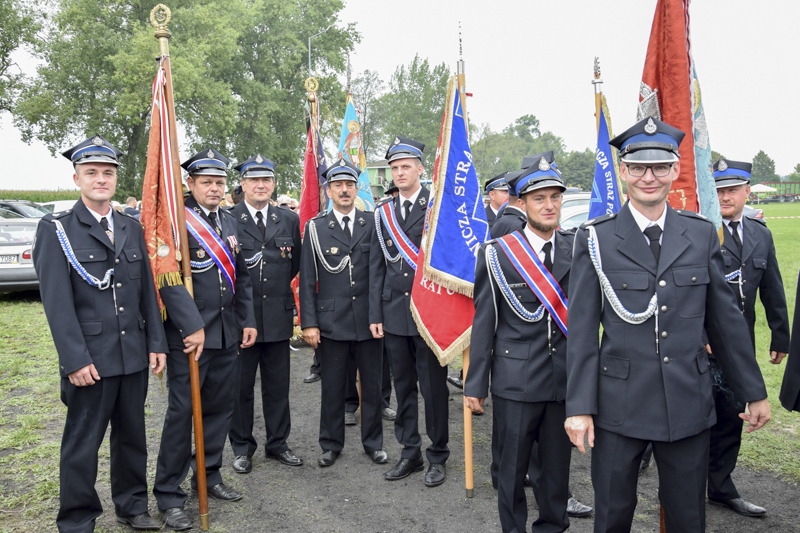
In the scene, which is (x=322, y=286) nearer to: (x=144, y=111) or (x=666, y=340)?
(x=666, y=340)

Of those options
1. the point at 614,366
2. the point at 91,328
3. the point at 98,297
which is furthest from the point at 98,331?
the point at 614,366

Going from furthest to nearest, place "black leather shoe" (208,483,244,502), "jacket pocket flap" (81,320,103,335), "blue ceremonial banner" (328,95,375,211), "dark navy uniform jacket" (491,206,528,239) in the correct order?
"blue ceremonial banner" (328,95,375,211), "dark navy uniform jacket" (491,206,528,239), "black leather shoe" (208,483,244,502), "jacket pocket flap" (81,320,103,335)

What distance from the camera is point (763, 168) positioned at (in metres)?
93.7

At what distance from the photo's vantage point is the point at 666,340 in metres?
2.45

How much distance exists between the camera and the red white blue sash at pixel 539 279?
324cm

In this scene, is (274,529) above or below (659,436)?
below

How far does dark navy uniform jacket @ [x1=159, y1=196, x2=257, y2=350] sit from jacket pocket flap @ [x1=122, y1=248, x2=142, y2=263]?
0.26 m

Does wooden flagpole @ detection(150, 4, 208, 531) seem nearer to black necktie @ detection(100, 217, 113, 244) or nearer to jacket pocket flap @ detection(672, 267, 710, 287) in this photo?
black necktie @ detection(100, 217, 113, 244)

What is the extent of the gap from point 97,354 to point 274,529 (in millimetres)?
1571

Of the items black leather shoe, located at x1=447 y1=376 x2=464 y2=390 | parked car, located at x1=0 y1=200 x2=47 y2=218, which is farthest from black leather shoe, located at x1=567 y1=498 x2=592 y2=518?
parked car, located at x1=0 y1=200 x2=47 y2=218

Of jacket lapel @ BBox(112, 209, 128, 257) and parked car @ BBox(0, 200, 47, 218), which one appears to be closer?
jacket lapel @ BBox(112, 209, 128, 257)

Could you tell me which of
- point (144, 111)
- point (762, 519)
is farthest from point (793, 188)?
point (762, 519)

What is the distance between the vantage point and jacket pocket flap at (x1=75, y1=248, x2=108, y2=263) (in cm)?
344

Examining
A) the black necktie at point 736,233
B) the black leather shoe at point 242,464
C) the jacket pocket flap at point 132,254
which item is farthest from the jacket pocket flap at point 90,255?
the black necktie at point 736,233
